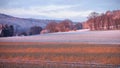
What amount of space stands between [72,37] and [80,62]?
1.54 feet

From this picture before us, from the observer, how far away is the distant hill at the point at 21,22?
494cm

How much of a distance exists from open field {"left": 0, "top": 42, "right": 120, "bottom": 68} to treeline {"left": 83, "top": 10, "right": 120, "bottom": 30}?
0.32 meters

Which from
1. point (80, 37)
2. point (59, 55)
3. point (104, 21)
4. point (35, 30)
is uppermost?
point (104, 21)

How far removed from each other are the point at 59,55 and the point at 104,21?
3.14 feet

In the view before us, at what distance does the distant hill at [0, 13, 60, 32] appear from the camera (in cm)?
494

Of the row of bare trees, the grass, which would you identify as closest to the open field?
the grass

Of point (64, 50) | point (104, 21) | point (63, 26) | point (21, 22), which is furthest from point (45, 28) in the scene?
point (104, 21)

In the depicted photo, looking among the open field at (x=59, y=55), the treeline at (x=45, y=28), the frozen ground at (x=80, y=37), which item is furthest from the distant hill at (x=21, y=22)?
the open field at (x=59, y=55)

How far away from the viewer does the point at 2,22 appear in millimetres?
5043

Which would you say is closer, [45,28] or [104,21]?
[104,21]

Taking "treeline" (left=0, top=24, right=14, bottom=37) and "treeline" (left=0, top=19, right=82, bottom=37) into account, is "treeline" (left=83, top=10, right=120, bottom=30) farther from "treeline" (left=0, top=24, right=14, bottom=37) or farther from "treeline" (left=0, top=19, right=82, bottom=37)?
"treeline" (left=0, top=24, right=14, bottom=37)

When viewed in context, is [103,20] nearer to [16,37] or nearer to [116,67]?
[116,67]

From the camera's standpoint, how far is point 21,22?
5062mm

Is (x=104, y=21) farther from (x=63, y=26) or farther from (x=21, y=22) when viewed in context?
(x=21, y=22)
